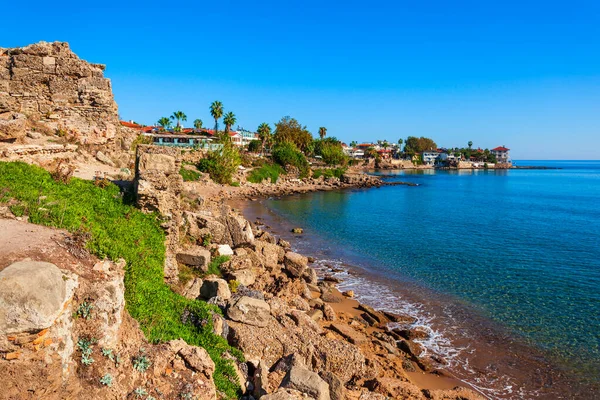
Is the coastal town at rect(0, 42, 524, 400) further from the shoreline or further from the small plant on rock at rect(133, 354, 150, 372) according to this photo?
the shoreline

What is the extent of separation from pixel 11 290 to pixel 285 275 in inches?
523

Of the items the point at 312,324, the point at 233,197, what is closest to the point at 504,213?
the point at 233,197

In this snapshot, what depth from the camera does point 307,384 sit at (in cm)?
735

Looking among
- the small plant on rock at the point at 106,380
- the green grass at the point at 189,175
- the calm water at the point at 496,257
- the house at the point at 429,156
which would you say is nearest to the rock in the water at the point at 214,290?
the small plant on rock at the point at 106,380

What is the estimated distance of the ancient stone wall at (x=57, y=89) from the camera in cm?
1977

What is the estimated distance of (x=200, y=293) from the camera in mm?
12008

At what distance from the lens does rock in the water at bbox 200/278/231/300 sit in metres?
11.6

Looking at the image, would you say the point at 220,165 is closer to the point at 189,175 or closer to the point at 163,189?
the point at 189,175

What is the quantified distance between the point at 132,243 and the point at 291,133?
285 ft

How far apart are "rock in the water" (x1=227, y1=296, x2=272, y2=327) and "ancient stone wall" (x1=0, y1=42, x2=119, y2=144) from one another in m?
15.6

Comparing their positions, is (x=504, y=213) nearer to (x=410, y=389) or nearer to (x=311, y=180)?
(x=311, y=180)

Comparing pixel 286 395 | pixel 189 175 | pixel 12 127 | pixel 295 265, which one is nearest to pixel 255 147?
pixel 189 175

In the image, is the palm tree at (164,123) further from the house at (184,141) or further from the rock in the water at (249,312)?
the rock in the water at (249,312)

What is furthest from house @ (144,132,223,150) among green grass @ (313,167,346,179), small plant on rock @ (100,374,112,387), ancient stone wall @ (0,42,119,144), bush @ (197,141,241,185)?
small plant on rock @ (100,374,112,387)
